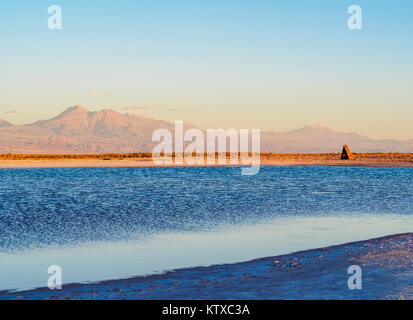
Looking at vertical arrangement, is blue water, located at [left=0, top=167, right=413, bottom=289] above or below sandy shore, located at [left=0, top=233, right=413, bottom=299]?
below

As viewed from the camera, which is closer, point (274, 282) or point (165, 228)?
point (274, 282)

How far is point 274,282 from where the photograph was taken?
34.9 feet

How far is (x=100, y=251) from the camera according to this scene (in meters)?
15.1

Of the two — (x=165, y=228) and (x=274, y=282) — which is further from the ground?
(x=274, y=282)

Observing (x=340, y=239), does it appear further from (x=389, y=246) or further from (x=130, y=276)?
(x=130, y=276)

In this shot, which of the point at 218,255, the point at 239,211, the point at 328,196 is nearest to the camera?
the point at 218,255

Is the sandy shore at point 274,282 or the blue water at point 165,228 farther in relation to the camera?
the blue water at point 165,228

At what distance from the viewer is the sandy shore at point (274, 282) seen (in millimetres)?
9547

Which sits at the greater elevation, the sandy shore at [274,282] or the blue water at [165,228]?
the sandy shore at [274,282]

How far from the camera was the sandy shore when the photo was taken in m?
9.55

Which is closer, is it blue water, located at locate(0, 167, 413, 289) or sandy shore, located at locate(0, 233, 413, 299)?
sandy shore, located at locate(0, 233, 413, 299)
